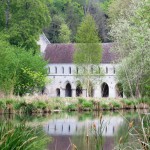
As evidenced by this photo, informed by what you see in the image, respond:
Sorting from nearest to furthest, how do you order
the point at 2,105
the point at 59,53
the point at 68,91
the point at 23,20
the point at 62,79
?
the point at 2,105 → the point at 23,20 → the point at 59,53 → the point at 62,79 → the point at 68,91

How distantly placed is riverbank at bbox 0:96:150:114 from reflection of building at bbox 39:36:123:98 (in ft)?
78.9

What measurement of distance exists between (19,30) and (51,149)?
33618mm

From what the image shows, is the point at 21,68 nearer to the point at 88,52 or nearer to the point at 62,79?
the point at 88,52

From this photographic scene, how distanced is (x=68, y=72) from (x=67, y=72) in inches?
9.0

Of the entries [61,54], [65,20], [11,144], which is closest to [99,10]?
[65,20]

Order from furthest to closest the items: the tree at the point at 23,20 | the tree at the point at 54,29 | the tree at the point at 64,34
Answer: the tree at the point at 54,29
the tree at the point at 64,34
the tree at the point at 23,20

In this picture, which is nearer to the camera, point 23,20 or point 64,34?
point 23,20

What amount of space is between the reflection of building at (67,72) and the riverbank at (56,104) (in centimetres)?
2404

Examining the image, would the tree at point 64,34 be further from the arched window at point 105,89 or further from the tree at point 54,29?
the arched window at point 105,89

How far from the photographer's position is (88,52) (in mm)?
52312

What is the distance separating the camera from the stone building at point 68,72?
61.4 metres

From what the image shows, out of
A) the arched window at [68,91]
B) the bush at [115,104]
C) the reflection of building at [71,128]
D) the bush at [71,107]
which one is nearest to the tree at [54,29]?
the arched window at [68,91]

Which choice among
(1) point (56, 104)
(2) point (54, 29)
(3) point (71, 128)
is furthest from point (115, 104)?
(2) point (54, 29)

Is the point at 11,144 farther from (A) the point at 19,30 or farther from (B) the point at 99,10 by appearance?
(B) the point at 99,10
